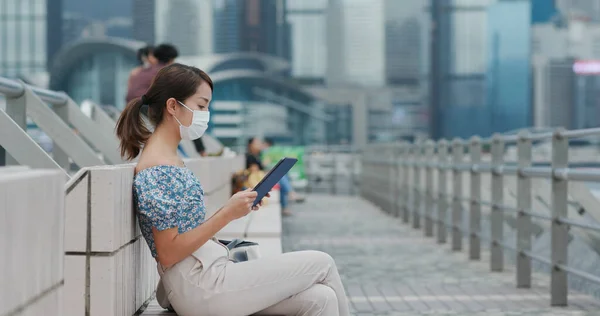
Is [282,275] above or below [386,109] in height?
below

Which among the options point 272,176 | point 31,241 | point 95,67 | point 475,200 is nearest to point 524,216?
point 475,200

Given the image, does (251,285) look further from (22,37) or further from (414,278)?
(22,37)

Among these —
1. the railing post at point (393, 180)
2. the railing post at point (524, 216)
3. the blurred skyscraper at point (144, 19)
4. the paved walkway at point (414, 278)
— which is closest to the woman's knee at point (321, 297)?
the paved walkway at point (414, 278)

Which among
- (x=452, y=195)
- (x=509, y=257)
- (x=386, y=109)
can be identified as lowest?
(x=509, y=257)

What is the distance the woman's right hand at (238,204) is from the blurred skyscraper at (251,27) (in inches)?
2941

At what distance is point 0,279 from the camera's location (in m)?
1.93

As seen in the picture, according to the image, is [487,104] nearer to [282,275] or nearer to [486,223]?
[486,223]

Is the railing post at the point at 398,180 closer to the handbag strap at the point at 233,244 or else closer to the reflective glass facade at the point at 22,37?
the handbag strap at the point at 233,244

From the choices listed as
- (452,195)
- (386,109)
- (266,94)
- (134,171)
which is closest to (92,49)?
(266,94)

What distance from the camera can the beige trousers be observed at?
3.16m

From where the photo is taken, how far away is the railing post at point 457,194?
33.5ft

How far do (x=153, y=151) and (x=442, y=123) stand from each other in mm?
102359

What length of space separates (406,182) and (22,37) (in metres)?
71.4

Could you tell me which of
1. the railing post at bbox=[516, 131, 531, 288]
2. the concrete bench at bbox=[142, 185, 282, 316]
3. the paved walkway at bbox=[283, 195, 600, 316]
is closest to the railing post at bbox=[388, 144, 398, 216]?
the paved walkway at bbox=[283, 195, 600, 316]
